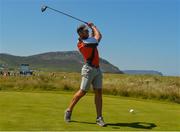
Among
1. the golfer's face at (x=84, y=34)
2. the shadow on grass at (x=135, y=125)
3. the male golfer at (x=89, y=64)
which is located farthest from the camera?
the golfer's face at (x=84, y=34)

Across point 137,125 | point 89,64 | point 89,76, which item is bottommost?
point 137,125

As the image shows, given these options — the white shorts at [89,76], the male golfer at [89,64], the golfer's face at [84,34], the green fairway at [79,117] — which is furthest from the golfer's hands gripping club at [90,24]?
the green fairway at [79,117]

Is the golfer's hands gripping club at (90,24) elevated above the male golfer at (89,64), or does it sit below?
above

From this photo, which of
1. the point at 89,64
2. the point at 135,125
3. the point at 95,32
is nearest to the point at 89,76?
the point at 89,64

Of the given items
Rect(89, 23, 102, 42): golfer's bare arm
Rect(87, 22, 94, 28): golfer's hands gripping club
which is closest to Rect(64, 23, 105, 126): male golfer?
Rect(89, 23, 102, 42): golfer's bare arm

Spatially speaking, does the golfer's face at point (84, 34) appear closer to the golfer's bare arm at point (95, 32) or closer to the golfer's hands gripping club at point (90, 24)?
the golfer's bare arm at point (95, 32)

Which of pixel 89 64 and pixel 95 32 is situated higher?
pixel 95 32

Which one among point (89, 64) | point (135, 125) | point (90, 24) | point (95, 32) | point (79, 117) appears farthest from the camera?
point (90, 24)

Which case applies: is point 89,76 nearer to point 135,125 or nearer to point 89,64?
point 89,64

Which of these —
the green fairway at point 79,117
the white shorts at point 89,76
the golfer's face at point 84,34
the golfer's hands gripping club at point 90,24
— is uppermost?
the golfer's hands gripping club at point 90,24

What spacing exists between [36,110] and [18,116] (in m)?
1.17

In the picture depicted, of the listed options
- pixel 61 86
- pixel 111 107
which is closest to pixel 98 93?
pixel 111 107

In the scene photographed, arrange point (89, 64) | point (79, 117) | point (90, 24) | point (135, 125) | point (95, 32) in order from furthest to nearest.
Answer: point (90, 24)
point (79, 117)
point (95, 32)
point (89, 64)
point (135, 125)

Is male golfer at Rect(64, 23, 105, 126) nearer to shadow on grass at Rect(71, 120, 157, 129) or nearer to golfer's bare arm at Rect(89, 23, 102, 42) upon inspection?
golfer's bare arm at Rect(89, 23, 102, 42)
